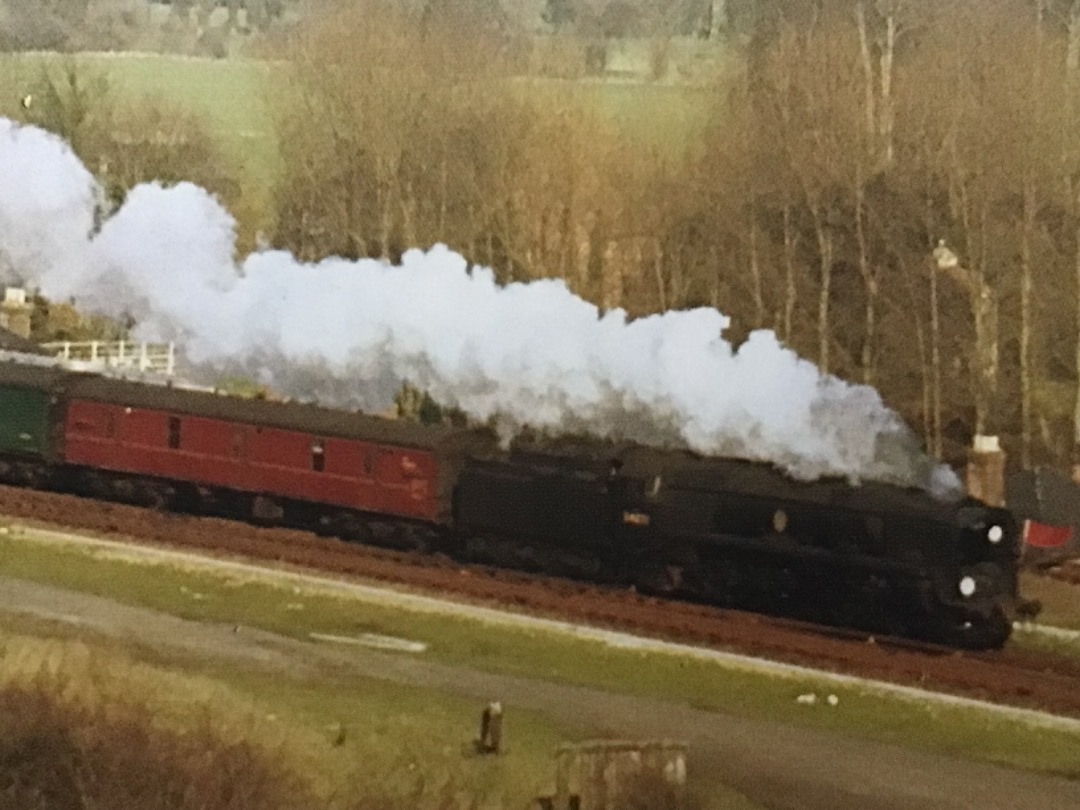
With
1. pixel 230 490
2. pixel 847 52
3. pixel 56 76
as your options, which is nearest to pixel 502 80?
pixel 847 52

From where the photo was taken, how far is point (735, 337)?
4383mm

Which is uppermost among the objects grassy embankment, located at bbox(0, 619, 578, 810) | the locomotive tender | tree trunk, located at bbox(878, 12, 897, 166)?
tree trunk, located at bbox(878, 12, 897, 166)

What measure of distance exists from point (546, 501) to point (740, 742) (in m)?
1.41

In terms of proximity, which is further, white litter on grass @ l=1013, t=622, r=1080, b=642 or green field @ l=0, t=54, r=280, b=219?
green field @ l=0, t=54, r=280, b=219

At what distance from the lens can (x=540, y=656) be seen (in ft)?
14.7

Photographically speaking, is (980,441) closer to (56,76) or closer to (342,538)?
(342,538)

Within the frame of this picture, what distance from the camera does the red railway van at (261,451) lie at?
17.8ft

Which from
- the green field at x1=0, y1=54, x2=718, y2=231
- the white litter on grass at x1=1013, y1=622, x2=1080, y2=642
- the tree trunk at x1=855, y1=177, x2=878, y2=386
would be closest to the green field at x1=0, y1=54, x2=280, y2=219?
the green field at x1=0, y1=54, x2=718, y2=231

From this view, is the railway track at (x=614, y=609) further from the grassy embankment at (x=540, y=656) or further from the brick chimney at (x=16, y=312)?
the brick chimney at (x=16, y=312)

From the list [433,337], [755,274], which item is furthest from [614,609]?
[755,274]

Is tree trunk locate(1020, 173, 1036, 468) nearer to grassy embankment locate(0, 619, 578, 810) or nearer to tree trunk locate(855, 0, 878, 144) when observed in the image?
tree trunk locate(855, 0, 878, 144)

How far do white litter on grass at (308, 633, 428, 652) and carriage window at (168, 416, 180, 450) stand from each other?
153 cm

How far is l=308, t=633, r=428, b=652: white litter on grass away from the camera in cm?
458

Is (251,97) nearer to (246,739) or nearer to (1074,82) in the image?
(246,739)
